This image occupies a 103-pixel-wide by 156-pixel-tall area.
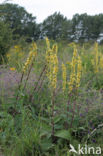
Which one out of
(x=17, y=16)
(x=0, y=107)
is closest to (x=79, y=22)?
(x=17, y=16)

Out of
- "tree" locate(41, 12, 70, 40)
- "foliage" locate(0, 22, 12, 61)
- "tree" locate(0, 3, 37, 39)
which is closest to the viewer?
"foliage" locate(0, 22, 12, 61)

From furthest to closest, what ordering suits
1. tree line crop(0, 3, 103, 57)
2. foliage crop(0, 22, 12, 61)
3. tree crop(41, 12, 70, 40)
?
tree line crop(0, 3, 103, 57)
tree crop(41, 12, 70, 40)
foliage crop(0, 22, 12, 61)

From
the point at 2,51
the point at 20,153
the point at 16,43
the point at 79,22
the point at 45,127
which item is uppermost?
the point at 79,22

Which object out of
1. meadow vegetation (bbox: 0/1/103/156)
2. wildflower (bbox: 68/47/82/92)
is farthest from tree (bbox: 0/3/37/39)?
wildflower (bbox: 68/47/82/92)

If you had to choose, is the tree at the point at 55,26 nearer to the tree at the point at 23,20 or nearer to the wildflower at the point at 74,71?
the tree at the point at 23,20

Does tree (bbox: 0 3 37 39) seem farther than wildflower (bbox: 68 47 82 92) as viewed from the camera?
Yes

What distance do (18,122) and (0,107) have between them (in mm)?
513

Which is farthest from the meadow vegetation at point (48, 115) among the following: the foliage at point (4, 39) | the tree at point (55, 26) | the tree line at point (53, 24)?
A: the tree line at point (53, 24)

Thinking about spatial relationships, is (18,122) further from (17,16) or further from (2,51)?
(17,16)

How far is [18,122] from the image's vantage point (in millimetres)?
2201

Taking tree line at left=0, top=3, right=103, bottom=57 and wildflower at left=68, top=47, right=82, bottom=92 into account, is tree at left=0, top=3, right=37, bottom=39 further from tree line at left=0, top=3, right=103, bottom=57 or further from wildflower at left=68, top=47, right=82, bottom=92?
wildflower at left=68, top=47, right=82, bottom=92

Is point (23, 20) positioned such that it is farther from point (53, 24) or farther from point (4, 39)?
point (4, 39)

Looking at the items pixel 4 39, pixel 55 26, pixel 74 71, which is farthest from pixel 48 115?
pixel 55 26

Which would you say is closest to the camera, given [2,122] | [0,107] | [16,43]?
[2,122]
